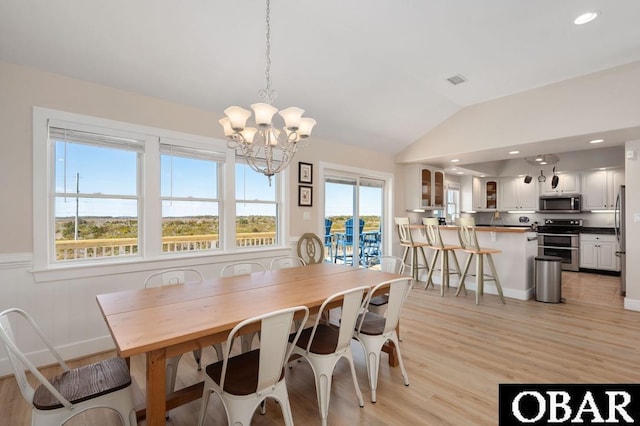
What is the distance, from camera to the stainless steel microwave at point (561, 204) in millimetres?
6652

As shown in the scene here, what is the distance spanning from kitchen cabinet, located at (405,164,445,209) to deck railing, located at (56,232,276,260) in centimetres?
346

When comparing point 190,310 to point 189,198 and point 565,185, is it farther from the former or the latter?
point 565,185

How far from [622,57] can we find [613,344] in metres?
3.08

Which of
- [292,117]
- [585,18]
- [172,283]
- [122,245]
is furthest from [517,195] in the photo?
[122,245]

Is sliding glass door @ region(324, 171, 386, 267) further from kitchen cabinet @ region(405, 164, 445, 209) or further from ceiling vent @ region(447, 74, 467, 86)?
ceiling vent @ region(447, 74, 467, 86)

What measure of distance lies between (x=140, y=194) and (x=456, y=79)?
4007 mm

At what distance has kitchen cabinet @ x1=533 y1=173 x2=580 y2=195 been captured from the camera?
6.73 m

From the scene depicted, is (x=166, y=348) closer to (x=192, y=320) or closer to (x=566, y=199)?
(x=192, y=320)

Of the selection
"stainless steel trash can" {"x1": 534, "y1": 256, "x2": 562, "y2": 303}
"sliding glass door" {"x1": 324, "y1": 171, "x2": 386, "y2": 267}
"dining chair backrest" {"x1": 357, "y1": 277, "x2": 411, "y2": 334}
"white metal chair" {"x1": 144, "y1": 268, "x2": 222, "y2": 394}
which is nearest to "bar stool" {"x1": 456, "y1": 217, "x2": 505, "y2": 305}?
"stainless steel trash can" {"x1": 534, "y1": 256, "x2": 562, "y2": 303}

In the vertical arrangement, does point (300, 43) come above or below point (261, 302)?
above

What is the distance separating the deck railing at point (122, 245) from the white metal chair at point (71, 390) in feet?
4.95

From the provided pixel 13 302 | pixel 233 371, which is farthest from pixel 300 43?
pixel 13 302

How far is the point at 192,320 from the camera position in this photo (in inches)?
65.0

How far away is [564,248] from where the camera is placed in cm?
667
